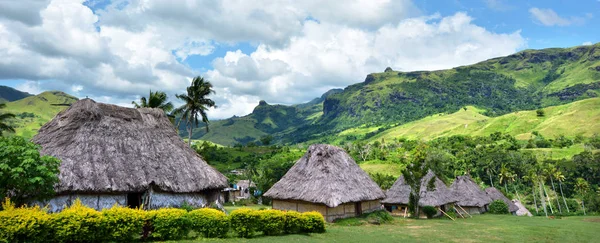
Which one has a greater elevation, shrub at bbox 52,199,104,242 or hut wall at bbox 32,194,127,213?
hut wall at bbox 32,194,127,213

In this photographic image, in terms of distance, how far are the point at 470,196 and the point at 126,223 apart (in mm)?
48145

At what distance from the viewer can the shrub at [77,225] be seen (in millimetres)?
13531

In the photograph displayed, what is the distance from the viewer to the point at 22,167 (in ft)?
47.4

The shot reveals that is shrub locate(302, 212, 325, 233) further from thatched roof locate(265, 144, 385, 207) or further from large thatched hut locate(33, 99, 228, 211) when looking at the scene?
large thatched hut locate(33, 99, 228, 211)

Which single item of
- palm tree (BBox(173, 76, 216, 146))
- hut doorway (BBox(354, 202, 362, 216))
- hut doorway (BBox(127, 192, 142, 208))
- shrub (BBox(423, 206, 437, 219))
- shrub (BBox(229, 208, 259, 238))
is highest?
palm tree (BBox(173, 76, 216, 146))

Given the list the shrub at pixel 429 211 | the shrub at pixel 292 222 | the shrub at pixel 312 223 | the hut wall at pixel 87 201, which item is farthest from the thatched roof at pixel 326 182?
the hut wall at pixel 87 201

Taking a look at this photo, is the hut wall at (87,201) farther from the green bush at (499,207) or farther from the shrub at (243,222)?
the green bush at (499,207)

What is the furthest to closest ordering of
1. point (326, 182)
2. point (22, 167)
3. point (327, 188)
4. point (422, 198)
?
point (422, 198)
point (326, 182)
point (327, 188)
point (22, 167)

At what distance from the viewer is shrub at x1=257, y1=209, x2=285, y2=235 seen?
1836 centimetres

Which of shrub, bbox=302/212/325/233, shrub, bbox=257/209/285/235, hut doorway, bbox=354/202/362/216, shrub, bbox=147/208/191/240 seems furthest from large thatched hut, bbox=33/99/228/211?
hut doorway, bbox=354/202/362/216

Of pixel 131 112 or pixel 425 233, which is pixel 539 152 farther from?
pixel 131 112

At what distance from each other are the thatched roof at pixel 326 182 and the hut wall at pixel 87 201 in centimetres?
1335

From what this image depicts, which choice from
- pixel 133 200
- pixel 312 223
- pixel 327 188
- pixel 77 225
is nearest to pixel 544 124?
pixel 327 188

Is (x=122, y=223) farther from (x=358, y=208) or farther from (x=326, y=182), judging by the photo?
(x=358, y=208)
